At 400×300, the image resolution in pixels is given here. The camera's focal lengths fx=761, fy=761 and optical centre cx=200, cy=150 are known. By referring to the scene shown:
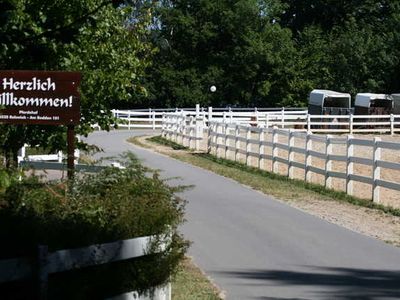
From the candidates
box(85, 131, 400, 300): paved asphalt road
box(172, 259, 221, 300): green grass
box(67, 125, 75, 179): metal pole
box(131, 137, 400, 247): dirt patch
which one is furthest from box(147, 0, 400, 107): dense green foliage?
box(172, 259, 221, 300): green grass

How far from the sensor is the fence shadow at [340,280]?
8164mm

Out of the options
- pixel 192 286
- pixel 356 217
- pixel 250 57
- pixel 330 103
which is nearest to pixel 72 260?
pixel 192 286

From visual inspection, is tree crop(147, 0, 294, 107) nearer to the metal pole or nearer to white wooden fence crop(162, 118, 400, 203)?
white wooden fence crop(162, 118, 400, 203)

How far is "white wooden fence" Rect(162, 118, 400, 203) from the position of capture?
16812mm

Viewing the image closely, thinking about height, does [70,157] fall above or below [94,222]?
above

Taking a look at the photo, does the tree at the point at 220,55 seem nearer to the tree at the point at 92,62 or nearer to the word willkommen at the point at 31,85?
the tree at the point at 92,62

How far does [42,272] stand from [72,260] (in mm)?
339

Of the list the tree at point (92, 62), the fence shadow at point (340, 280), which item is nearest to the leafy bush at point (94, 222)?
the fence shadow at point (340, 280)

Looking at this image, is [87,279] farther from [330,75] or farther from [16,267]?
[330,75]

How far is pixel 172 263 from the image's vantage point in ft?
22.7

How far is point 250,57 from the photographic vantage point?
220 feet

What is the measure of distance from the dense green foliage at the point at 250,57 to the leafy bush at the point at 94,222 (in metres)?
57.0

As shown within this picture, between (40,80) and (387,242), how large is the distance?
19.1ft

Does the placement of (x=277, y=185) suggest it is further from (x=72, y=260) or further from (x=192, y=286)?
(x=72, y=260)
